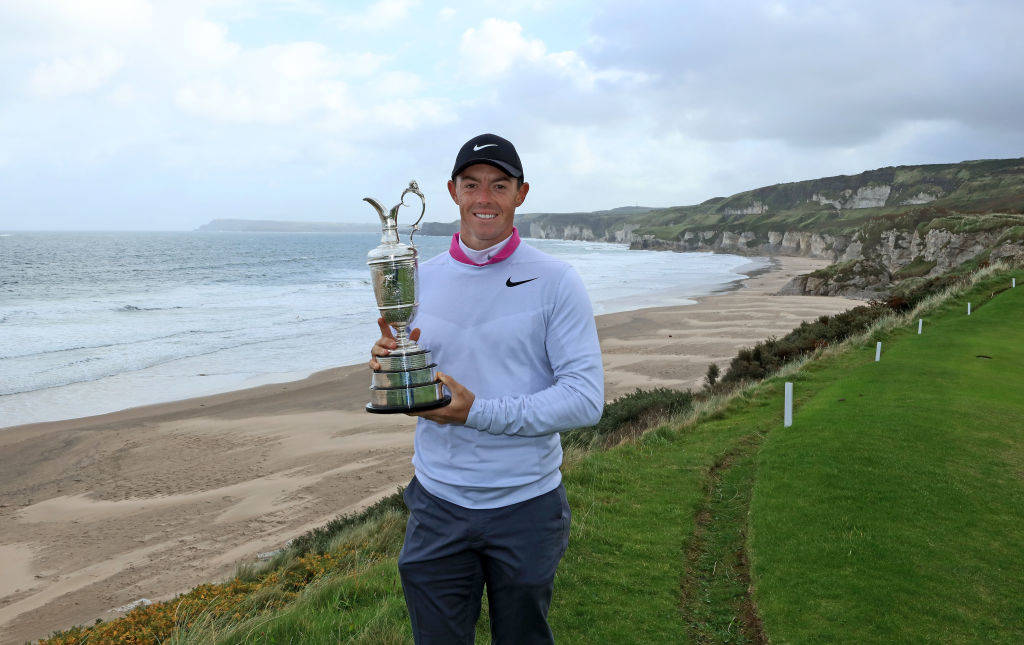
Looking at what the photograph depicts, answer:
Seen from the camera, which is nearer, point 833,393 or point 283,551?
point 283,551

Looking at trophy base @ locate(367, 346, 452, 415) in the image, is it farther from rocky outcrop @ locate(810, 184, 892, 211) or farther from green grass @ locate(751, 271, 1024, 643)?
rocky outcrop @ locate(810, 184, 892, 211)

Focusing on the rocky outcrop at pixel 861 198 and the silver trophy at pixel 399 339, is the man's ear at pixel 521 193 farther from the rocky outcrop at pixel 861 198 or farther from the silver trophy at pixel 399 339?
the rocky outcrop at pixel 861 198

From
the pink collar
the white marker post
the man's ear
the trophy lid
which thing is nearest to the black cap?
the man's ear

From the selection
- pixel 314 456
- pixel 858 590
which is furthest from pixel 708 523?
pixel 314 456

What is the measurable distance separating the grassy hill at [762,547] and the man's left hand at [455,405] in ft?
9.60

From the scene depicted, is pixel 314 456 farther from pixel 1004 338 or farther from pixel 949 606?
pixel 1004 338

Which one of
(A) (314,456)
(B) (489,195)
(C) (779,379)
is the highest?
(B) (489,195)

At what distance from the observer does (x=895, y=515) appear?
21.8 feet

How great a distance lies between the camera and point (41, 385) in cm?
2408

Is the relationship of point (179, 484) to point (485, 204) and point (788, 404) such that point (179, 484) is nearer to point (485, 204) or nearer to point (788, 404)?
point (788, 404)

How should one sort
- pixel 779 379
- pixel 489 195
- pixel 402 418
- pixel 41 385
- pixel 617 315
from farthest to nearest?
pixel 617 315, pixel 41 385, pixel 402 418, pixel 779 379, pixel 489 195

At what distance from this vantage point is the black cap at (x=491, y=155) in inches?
103

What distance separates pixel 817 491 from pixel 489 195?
6.35 meters

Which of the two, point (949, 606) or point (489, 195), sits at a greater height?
point (489, 195)
